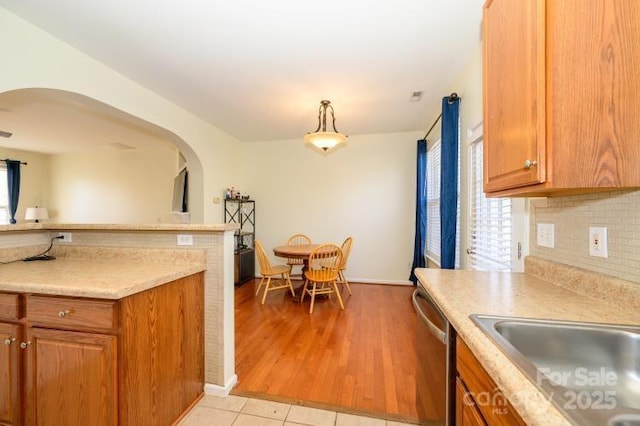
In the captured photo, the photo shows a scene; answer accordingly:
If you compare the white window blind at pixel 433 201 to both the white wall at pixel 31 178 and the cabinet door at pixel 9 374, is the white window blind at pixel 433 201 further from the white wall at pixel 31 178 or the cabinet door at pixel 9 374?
the white wall at pixel 31 178

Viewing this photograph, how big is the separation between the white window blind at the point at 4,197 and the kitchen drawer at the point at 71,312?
6242 mm

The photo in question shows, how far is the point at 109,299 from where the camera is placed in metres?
1.14

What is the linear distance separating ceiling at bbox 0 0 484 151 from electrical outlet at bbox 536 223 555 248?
145 cm

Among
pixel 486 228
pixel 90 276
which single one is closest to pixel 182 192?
pixel 90 276

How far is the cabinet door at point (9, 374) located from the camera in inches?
49.8

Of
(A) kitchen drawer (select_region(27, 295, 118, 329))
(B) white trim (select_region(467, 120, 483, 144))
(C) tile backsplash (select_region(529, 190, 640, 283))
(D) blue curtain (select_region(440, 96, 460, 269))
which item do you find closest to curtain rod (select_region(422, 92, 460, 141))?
(D) blue curtain (select_region(440, 96, 460, 269))

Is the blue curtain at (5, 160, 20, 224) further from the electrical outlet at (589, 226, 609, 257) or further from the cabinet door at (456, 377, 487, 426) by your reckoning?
the electrical outlet at (589, 226, 609, 257)

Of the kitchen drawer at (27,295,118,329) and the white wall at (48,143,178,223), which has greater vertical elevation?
the white wall at (48,143,178,223)

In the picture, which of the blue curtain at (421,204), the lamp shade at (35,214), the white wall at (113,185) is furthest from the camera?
the white wall at (113,185)

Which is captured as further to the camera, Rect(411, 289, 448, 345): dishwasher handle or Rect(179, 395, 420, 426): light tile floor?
Rect(179, 395, 420, 426): light tile floor

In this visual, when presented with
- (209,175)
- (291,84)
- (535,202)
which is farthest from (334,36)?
(209,175)

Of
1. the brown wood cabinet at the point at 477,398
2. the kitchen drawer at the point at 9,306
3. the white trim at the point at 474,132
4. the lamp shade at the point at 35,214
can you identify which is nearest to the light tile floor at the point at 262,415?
the brown wood cabinet at the point at 477,398

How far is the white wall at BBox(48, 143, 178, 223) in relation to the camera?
5297 millimetres

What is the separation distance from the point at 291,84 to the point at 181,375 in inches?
103
